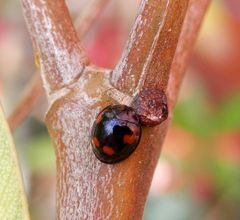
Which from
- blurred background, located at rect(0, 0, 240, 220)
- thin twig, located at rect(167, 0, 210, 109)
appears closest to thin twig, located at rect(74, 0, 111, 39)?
thin twig, located at rect(167, 0, 210, 109)

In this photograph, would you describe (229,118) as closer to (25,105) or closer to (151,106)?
(25,105)

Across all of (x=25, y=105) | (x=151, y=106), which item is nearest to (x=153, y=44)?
(x=151, y=106)

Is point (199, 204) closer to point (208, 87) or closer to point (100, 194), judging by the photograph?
point (208, 87)

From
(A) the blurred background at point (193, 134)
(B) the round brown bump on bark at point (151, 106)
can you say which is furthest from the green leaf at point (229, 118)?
(B) the round brown bump on bark at point (151, 106)

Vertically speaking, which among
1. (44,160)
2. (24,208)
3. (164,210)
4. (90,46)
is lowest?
(164,210)

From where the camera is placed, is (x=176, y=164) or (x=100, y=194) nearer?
(x=100, y=194)

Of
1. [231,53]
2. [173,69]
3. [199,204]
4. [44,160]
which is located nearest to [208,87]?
[231,53]
